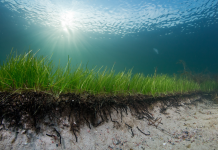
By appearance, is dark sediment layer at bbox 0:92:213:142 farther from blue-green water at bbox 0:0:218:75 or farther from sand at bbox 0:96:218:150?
blue-green water at bbox 0:0:218:75

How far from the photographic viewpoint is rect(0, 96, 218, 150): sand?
4.12 ft

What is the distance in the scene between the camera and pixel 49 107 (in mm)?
1521

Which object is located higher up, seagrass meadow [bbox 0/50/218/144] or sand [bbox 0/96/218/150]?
seagrass meadow [bbox 0/50/218/144]

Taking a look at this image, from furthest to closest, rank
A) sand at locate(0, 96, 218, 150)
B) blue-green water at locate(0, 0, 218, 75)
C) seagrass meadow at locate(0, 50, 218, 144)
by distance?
blue-green water at locate(0, 0, 218, 75)
seagrass meadow at locate(0, 50, 218, 144)
sand at locate(0, 96, 218, 150)

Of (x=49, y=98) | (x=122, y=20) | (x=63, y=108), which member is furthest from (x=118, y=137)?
(x=122, y=20)

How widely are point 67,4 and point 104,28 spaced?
1173 centimetres

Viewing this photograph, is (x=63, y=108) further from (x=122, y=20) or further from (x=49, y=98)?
(x=122, y=20)

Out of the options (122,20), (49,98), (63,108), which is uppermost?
(122,20)

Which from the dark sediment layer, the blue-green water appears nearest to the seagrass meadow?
the dark sediment layer

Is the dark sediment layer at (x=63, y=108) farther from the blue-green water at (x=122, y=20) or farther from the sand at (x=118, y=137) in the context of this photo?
the blue-green water at (x=122, y=20)

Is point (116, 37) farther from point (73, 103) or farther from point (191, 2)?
point (73, 103)

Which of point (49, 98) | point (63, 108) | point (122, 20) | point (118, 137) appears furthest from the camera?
point (122, 20)

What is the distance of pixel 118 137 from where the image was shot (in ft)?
6.11

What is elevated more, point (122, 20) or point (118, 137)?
point (122, 20)
